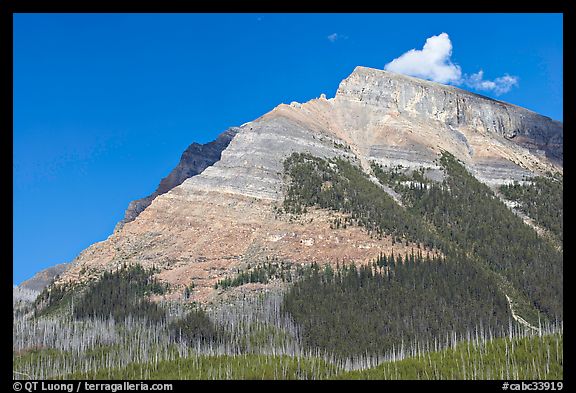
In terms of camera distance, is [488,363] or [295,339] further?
[295,339]

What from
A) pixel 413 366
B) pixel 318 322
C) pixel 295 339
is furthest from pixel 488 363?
pixel 318 322

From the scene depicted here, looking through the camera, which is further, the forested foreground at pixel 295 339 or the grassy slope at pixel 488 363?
the forested foreground at pixel 295 339

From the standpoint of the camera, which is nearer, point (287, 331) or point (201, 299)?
point (287, 331)

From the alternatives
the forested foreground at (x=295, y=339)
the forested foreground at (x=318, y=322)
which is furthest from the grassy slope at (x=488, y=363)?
the forested foreground at (x=318, y=322)

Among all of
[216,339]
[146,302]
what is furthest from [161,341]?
[146,302]

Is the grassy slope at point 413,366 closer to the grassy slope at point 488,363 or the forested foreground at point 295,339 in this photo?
the grassy slope at point 488,363

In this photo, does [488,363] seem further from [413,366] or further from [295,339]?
[295,339]

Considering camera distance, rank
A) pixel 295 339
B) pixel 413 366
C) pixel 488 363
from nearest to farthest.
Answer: pixel 488 363 → pixel 413 366 → pixel 295 339

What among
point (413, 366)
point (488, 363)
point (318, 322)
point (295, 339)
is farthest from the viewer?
point (318, 322)
